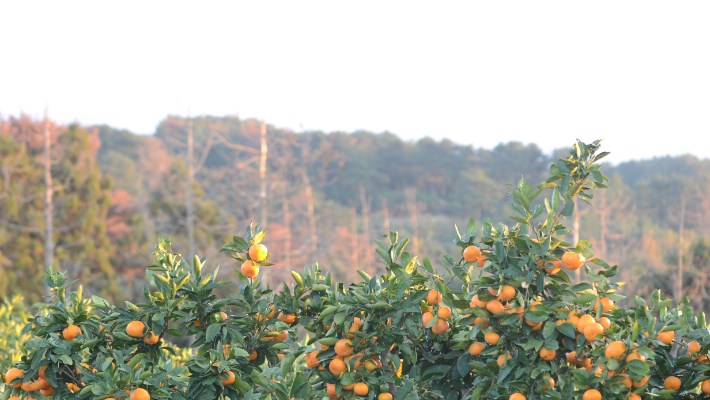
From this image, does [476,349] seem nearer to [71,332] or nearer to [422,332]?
[422,332]

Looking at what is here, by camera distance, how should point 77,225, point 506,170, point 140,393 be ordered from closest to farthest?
point 140,393 < point 77,225 < point 506,170

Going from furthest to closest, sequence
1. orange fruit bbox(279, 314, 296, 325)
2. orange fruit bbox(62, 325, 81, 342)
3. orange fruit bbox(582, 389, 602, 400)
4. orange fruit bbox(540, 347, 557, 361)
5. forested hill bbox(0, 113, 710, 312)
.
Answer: forested hill bbox(0, 113, 710, 312) → orange fruit bbox(279, 314, 296, 325) → orange fruit bbox(62, 325, 81, 342) → orange fruit bbox(540, 347, 557, 361) → orange fruit bbox(582, 389, 602, 400)

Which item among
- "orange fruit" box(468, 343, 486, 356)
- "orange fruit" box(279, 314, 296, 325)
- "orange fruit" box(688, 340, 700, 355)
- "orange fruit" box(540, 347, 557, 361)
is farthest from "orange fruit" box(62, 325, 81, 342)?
"orange fruit" box(688, 340, 700, 355)

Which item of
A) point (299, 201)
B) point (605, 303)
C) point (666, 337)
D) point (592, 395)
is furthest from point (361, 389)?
point (299, 201)

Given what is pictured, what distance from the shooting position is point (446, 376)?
183 cm

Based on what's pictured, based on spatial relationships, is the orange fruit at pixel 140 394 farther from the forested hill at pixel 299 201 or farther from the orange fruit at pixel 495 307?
the forested hill at pixel 299 201

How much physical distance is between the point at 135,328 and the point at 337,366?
75 cm

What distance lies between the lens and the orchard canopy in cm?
154

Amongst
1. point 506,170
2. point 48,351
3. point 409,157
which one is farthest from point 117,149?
point 48,351

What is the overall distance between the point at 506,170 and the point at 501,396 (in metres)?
35.1

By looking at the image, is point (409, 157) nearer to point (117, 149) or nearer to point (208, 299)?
point (117, 149)

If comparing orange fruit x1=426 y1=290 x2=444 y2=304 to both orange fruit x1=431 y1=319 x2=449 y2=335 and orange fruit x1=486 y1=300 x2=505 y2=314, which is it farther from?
orange fruit x1=486 y1=300 x2=505 y2=314

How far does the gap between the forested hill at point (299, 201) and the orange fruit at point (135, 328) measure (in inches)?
221

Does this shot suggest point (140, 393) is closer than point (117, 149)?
Yes
